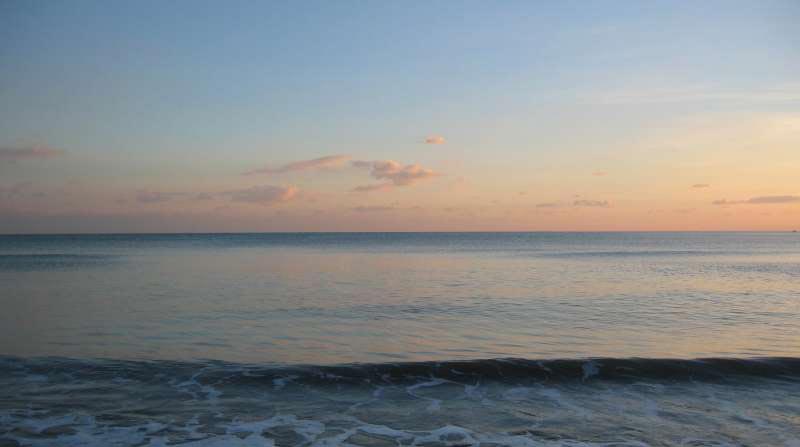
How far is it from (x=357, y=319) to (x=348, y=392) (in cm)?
772

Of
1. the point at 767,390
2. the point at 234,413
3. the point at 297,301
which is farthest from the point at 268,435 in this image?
the point at 297,301

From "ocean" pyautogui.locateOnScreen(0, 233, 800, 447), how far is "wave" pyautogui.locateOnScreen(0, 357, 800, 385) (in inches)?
2.2

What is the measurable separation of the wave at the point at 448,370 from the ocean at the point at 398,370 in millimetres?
56

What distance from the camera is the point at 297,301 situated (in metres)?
23.2

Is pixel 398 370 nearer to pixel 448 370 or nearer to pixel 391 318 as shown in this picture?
pixel 448 370

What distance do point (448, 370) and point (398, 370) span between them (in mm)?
1122

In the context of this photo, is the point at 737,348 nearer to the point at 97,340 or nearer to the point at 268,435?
the point at 268,435

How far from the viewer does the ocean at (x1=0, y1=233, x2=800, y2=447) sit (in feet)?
30.0

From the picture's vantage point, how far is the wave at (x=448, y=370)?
480 inches

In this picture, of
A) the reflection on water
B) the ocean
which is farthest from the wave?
the reflection on water

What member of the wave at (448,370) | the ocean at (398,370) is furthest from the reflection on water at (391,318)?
the wave at (448,370)

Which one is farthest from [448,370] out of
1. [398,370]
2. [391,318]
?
[391,318]

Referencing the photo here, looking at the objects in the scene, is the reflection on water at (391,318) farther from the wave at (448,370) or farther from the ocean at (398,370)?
the wave at (448,370)

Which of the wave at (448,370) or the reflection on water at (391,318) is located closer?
the wave at (448,370)
